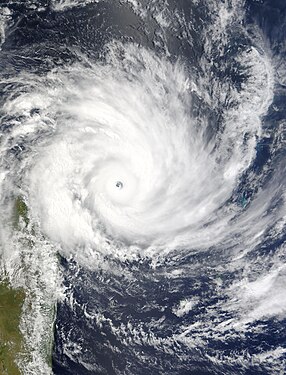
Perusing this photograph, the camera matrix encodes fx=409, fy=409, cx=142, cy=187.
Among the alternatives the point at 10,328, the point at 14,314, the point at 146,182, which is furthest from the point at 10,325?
the point at 146,182

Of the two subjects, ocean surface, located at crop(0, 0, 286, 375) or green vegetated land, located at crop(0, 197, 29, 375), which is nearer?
green vegetated land, located at crop(0, 197, 29, 375)

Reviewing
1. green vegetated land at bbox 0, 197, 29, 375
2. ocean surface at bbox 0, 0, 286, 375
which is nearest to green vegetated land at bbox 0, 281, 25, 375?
green vegetated land at bbox 0, 197, 29, 375

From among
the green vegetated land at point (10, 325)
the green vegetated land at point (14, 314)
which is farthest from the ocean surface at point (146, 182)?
the green vegetated land at point (10, 325)

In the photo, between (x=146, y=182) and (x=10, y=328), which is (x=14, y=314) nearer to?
(x=10, y=328)

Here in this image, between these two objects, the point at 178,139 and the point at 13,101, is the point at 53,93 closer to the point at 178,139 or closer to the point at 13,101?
the point at 13,101

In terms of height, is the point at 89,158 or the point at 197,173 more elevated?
the point at 197,173

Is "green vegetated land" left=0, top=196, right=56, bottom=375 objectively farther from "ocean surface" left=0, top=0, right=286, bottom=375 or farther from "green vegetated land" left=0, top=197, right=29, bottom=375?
"ocean surface" left=0, top=0, right=286, bottom=375

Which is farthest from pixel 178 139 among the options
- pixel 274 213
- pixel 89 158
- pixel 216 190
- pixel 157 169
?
pixel 274 213

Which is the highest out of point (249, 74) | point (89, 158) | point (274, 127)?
point (249, 74)
